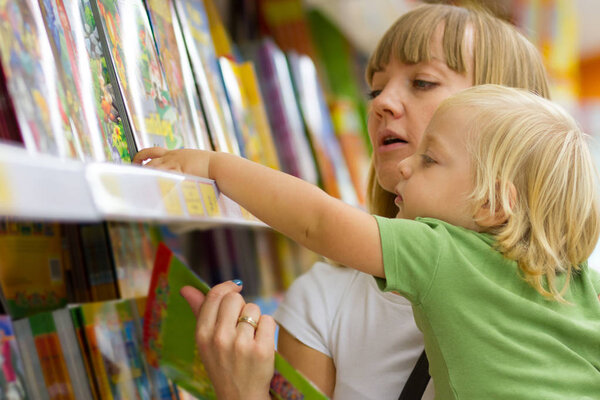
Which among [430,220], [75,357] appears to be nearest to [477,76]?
[430,220]

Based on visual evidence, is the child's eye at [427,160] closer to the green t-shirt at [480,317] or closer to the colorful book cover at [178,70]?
the green t-shirt at [480,317]

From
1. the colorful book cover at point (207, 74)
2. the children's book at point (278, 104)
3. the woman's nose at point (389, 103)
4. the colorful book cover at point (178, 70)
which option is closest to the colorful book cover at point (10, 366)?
the colorful book cover at point (178, 70)

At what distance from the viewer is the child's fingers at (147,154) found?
0.71m

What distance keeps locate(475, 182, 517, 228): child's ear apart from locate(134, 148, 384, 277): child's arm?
16 centimetres

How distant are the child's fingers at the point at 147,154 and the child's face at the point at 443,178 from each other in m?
0.32

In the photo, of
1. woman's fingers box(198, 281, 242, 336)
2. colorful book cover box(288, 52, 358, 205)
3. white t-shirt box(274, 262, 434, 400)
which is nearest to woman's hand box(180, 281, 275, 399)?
woman's fingers box(198, 281, 242, 336)

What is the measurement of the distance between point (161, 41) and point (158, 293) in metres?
0.37

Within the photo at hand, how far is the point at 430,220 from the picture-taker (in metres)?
0.77

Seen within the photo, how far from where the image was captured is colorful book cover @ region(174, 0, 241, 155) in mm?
1097

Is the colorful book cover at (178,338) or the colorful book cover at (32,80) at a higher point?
the colorful book cover at (32,80)

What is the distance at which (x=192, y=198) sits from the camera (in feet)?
2.02

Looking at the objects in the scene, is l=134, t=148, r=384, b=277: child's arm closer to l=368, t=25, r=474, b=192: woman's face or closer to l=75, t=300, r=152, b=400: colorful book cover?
l=75, t=300, r=152, b=400: colorful book cover

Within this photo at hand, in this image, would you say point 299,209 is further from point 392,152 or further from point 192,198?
point 392,152

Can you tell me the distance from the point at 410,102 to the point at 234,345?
55 cm
